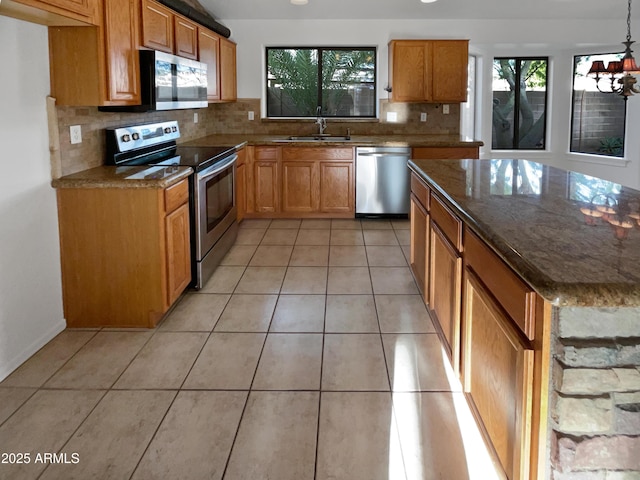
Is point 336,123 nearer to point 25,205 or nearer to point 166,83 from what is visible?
point 166,83

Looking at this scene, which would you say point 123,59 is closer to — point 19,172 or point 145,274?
Result: point 19,172

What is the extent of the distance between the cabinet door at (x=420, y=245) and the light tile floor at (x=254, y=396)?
15 cm

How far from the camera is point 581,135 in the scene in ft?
25.9

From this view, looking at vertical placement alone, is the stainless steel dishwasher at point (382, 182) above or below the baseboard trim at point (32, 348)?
above

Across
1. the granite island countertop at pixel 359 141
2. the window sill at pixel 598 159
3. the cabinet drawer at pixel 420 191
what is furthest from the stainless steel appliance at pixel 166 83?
the window sill at pixel 598 159

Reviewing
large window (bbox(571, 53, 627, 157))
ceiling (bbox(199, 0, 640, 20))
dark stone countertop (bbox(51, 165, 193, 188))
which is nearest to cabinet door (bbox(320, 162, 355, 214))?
ceiling (bbox(199, 0, 640, 20))

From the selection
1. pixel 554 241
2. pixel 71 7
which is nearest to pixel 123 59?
pixel 71 7

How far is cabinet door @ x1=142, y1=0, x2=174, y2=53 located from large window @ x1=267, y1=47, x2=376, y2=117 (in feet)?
8.68

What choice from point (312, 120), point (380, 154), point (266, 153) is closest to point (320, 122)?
point (312, 120)

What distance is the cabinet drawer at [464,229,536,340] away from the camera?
4.90 ft

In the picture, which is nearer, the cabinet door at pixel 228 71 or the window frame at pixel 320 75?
the cabinet door at pixel 228 71

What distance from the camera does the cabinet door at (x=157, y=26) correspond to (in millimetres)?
3734

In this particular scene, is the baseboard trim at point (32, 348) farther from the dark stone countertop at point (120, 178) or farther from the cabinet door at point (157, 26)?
the cabinet door at point (157, 26)

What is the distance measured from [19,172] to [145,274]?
2.70 feet
